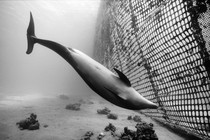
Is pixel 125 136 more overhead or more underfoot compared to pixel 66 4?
more underfoot

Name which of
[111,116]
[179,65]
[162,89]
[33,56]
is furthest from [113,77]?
[33,56]

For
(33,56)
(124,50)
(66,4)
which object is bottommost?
(124,50)

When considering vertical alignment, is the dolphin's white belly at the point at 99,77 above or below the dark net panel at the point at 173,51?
below

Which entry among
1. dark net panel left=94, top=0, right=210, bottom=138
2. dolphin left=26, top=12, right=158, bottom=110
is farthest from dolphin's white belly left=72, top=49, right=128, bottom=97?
dark net panel left=94, top=0, right=210, bottom=138

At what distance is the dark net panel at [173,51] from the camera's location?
2376mm

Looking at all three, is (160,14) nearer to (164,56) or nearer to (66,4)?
(164,56)

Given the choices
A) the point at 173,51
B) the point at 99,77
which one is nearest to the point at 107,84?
the point at 99,77

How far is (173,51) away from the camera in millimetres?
2877

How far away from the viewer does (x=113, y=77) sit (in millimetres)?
1150

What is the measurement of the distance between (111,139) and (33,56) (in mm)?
96072

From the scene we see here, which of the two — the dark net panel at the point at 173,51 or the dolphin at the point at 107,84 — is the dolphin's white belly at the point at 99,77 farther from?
the dark net panel at the point at 173,51

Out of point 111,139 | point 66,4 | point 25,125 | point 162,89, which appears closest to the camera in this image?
point 162,89

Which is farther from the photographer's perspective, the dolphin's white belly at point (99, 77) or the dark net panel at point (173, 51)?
the dark net panel at point (173, 51)

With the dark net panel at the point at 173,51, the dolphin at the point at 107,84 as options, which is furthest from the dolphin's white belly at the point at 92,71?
the dark net panel at the point at 173,51
